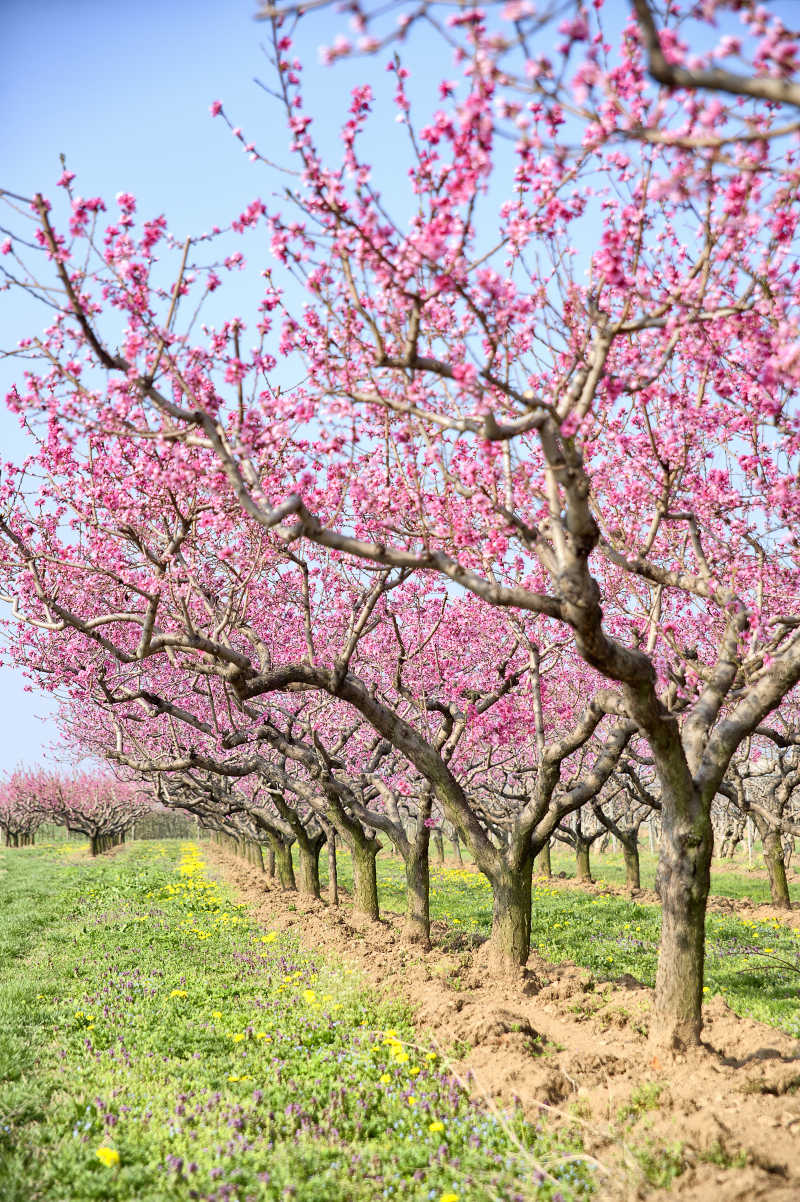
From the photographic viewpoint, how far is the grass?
416 inches

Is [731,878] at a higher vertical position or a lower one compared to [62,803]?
lower

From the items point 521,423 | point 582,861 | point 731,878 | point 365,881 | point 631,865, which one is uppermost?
point 521,423

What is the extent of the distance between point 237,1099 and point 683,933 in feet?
13.8

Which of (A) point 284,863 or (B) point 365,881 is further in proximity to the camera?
(A) point 284,863

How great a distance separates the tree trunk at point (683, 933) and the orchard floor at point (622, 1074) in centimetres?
28

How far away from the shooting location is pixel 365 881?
16281mm

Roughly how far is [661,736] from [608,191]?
4.67m

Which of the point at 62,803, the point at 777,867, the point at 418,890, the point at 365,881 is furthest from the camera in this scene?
the point at 62,803

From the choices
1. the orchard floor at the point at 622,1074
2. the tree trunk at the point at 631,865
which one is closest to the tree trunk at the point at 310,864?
the orchard floor at the point at 622,1074

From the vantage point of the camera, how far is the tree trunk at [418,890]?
1380 cm

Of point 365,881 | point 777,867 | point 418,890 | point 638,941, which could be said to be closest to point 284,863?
point 365,881

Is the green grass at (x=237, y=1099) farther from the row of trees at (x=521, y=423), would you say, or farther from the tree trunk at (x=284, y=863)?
the tree trunk at (x=284, y=863)

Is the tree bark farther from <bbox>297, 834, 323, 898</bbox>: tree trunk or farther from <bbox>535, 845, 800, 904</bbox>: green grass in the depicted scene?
<bbox>535, 845, 800, 904</bbox>: green grass

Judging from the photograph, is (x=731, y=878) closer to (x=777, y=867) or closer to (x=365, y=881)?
(x=777, y=867)
